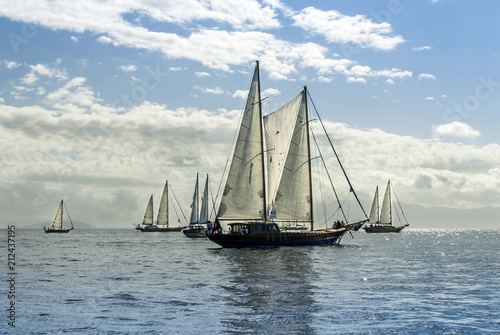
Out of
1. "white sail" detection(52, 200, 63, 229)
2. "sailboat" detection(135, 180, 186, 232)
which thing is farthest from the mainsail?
"white sail" detection(52, 200, 63, 229)

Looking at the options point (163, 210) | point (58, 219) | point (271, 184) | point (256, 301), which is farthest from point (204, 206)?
point (256, 301)

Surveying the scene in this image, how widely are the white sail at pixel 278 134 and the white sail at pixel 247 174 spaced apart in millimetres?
2679

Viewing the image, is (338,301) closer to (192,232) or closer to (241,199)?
(241,199)

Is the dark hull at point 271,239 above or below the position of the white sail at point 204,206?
below

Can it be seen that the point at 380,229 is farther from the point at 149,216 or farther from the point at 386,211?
the point at 149,216

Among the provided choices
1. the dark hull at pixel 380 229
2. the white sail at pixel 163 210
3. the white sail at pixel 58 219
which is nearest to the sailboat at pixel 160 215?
the white sail at pixel 163 210

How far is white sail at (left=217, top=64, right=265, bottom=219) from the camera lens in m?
65.7

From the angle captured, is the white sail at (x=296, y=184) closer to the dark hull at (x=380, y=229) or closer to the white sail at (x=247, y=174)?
the white sail at (x=247, y=174)

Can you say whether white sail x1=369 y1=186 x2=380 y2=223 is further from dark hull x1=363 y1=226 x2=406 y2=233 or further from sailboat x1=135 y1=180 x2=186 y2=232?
sailboat x1=135 y1=180 x2=186 y2=232

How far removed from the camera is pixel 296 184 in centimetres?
6819

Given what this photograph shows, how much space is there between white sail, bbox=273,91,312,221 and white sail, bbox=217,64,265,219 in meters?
2.74

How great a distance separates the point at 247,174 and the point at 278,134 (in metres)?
8.13

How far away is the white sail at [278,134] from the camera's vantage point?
70062 millimetres

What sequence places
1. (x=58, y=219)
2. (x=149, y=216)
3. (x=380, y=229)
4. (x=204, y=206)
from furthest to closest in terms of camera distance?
(x=58, y=219), (x=149, y=216), (x=380, y=229), (x=204, y=206)
